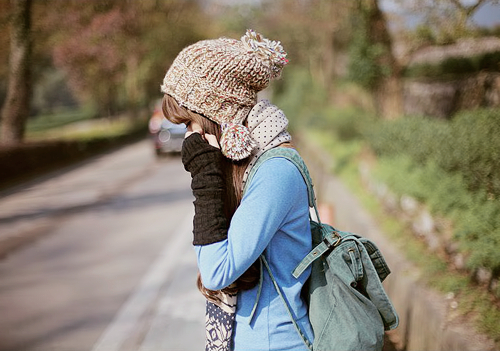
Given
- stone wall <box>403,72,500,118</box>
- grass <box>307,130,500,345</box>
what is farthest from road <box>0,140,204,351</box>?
stone wall <box>403,72,500,118</box>

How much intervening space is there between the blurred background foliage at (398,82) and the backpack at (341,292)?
3.35 feet

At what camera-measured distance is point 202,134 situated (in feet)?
4.94

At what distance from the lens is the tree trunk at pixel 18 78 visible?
15054 millimetres

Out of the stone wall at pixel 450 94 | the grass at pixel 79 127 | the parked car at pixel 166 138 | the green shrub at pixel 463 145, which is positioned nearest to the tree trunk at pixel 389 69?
the stone wall at pixel 450 94

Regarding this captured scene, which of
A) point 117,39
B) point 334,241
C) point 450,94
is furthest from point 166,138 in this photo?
point 334,241

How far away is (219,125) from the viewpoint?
1.53 metres

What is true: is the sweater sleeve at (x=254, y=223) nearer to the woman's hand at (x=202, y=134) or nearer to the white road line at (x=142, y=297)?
the woman's hand at (x=202, y=134)

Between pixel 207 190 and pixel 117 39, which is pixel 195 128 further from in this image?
pixel 117 39

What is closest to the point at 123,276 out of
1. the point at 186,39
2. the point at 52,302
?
the point at 52,302

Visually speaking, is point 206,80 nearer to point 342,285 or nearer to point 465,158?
point 342,285

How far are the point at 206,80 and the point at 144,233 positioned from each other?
6051 millimetres

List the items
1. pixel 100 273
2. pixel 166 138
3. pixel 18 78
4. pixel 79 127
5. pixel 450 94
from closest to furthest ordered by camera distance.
→ pixel 100 273
pixel 450 94
pixel 18 78
pixel 166 138
pixel 79 127

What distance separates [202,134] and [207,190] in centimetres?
21

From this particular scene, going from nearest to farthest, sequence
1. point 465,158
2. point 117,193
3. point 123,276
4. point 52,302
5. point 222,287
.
Answer: point 222,287
point 465,158
point 52,302
point 123,276
point 117,193
